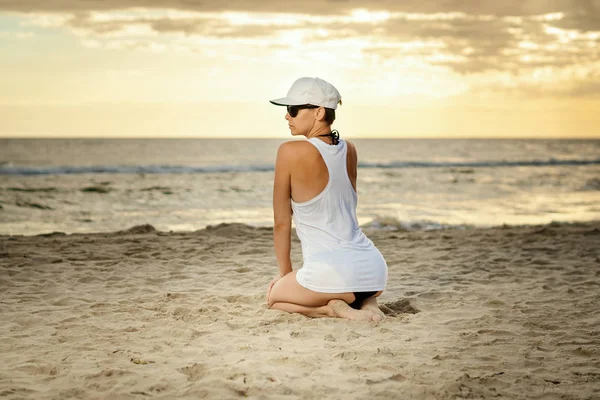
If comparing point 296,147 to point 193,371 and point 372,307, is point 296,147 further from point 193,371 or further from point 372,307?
point 193,371

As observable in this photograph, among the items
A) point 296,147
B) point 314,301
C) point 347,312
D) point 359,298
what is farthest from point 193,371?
point 296,147

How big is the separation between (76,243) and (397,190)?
597 inches

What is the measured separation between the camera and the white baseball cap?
402 centimetres

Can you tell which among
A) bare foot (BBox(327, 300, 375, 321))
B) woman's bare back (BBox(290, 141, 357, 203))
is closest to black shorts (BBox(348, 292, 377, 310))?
bare foot (BBox(327, 300, 375, 321))

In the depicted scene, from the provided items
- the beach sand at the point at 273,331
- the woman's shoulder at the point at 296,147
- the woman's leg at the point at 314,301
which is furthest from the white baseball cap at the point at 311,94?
the beach sand at the point at 273,331

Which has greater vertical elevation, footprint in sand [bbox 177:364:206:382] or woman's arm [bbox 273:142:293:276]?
woman's arm [bbox 273:142:293:276]

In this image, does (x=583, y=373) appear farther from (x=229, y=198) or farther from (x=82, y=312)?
(x=229, y=198)

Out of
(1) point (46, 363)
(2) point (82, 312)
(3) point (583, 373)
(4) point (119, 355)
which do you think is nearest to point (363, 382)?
(3) point (583, 373)

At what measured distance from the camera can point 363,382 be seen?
3162 mm

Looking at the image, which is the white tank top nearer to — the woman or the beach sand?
the woman

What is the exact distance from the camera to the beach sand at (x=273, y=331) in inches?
124

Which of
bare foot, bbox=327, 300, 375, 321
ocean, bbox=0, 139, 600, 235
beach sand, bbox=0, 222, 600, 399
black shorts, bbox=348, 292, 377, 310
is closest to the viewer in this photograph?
beach sand, bbox=0, 222, 600, 399

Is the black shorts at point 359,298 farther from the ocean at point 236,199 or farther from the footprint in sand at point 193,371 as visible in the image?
the ocean at point 236,199

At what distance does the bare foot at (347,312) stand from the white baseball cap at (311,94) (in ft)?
4.71
